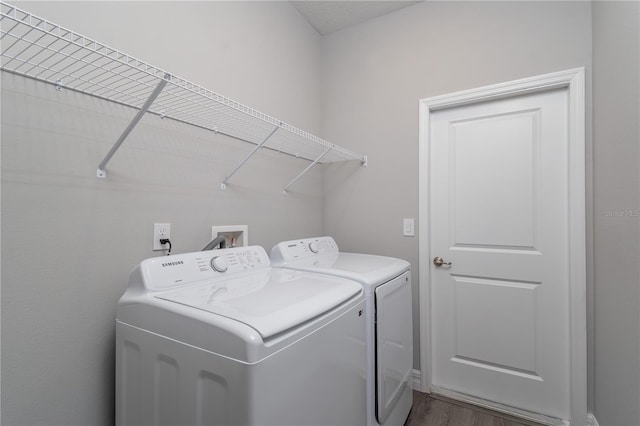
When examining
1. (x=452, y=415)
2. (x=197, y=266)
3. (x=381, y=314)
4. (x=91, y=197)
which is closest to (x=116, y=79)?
(x=91, y=197)

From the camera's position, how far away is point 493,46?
193cm

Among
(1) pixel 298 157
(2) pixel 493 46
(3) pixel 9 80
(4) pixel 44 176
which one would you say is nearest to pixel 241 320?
(4) pixel 44 176

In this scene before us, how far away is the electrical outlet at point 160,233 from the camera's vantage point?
1325mm

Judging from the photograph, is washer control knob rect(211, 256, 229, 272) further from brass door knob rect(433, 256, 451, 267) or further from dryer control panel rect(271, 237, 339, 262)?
brass door knob rect(433, 256, 451, 267)

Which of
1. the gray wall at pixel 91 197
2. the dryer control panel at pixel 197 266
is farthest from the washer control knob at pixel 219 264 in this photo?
the gray wall at pixel 91 197

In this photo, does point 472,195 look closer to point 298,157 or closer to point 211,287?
point 298,157

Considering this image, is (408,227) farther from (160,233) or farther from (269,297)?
(160,233)

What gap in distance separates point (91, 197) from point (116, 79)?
48cm

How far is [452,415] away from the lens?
1858 mm

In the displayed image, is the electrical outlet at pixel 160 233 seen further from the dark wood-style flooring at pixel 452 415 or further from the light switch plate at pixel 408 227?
the dark wood-style flooring at pixel 452 415

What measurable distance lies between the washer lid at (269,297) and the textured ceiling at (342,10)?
2043 millimetres

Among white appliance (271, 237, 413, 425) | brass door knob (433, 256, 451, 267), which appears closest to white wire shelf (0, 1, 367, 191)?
white appliance (271, 237, 413, 425)

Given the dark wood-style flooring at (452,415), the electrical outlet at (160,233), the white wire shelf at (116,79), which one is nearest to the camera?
the white wire shelf at (116,79)

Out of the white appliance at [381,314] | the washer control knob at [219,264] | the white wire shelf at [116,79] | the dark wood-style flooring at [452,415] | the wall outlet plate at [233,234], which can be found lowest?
the dark wood-style flooring at [452,415]
